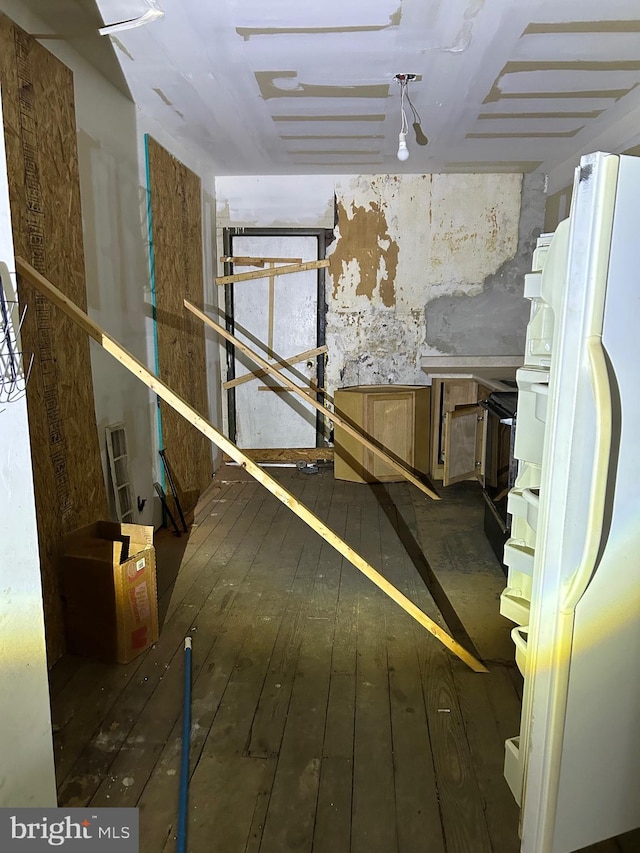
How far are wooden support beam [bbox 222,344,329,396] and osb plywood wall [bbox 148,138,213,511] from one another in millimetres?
675

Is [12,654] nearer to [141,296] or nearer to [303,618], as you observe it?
[303,618]

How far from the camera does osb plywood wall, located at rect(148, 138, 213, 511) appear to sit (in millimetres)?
3797

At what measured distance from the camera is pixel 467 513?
4.35 m

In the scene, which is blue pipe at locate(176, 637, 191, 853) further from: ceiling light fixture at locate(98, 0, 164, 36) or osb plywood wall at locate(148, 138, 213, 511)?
ceiling light fixture at locate(98, 0, 164, 36)

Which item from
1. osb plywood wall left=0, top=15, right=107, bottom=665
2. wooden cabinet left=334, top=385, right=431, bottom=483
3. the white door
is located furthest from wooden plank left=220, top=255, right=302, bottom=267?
osb plywood wall left=0, top=15, right=107, bottom=665

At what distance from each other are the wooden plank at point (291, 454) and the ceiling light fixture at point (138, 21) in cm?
374

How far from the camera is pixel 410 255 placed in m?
5.39

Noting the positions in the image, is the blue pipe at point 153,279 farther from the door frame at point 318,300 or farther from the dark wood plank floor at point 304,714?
the door frame at point 318,300

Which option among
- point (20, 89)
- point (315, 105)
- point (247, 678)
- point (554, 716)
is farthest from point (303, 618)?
point (315, 105)

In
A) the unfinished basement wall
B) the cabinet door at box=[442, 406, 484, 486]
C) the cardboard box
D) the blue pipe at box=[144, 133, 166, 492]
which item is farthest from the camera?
the cabinet door at box=[442, 406, 484, 486]

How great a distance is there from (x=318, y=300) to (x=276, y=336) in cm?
51

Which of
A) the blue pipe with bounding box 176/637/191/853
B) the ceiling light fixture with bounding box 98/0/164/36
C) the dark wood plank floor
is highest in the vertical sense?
the ceiling light fixture with bounding box 98/0/164/36

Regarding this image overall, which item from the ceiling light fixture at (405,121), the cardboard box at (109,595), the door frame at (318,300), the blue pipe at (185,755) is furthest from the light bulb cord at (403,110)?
the blue pipe at (185,755)

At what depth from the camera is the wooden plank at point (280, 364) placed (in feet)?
18.2
